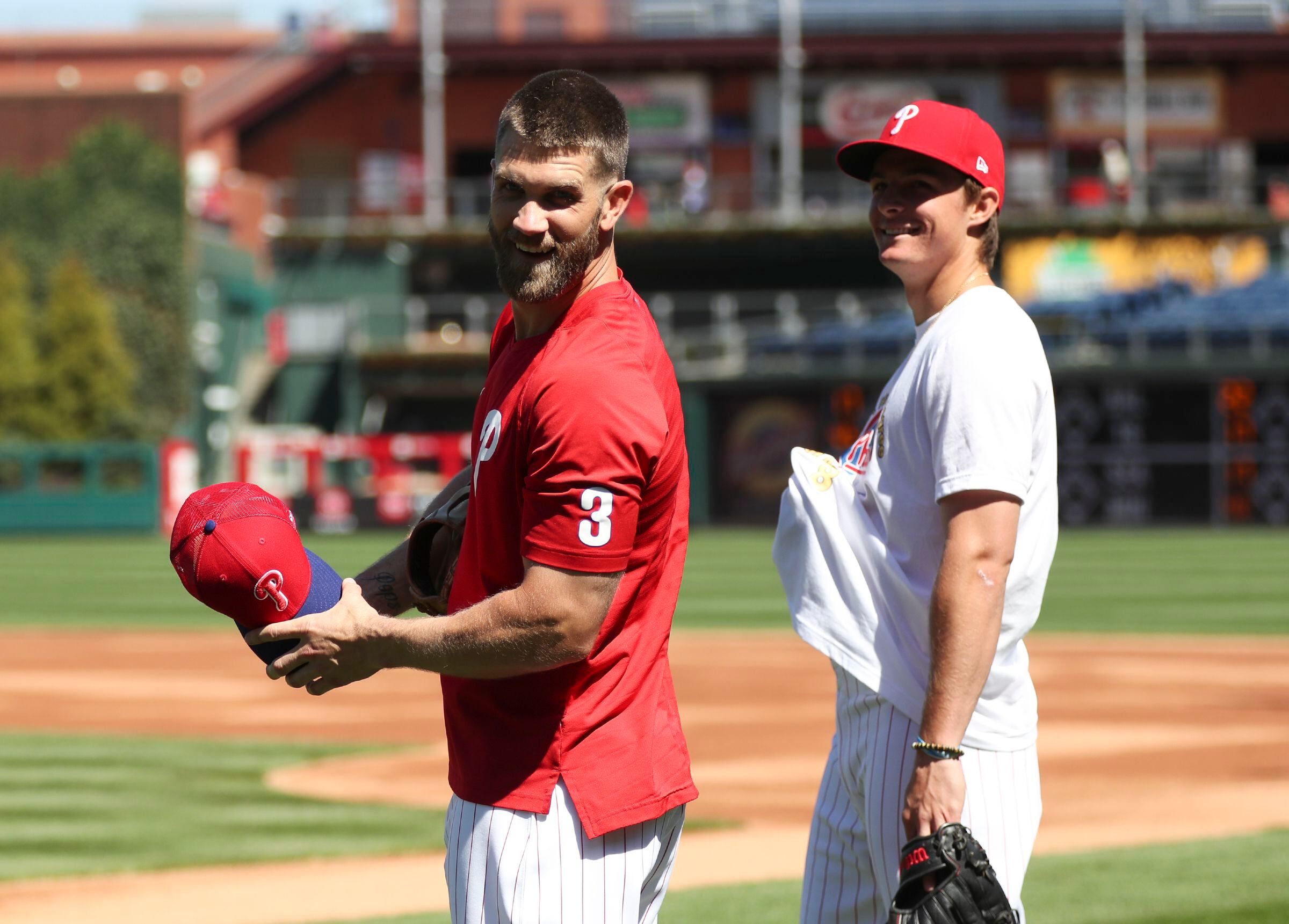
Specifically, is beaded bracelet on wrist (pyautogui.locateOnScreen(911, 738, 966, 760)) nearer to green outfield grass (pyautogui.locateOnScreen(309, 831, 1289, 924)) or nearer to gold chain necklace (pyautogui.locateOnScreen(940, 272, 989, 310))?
gold chain necklace (pyautogui.locateOnScreen(940, 272, 989, 310))

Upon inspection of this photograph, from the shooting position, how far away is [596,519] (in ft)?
9.02

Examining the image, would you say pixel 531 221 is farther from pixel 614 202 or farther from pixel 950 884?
pixel 950 884

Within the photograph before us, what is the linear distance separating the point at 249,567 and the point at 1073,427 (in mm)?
28890

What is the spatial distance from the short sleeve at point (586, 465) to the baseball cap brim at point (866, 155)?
31.4 inches

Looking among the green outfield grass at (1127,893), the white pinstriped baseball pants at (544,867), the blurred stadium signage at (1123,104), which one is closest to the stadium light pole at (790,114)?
the blurred stadium signage at (1123,104)

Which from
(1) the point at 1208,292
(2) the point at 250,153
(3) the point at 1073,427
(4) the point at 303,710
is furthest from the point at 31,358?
(4) the point at 303,710

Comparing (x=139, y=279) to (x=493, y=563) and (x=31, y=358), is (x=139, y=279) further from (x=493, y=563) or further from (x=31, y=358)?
(x=493, y=563)

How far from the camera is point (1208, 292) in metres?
34.4

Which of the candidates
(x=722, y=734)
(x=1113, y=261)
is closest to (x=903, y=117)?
(x=722, y=734)

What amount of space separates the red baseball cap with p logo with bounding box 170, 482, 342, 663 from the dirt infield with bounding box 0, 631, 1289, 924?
361cm

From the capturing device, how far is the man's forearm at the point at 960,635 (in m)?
3.06

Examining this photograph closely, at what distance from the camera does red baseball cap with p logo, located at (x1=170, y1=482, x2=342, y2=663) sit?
116 inches

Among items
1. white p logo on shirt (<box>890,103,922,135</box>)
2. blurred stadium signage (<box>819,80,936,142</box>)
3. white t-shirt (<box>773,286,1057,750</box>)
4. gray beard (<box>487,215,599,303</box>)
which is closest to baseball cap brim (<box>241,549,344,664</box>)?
gray beard (<box>487,215,599,303</box>)

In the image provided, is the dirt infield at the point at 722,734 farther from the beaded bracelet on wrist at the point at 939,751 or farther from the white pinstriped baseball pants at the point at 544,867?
the beaded bracelet on wrist at the point at 939,751
